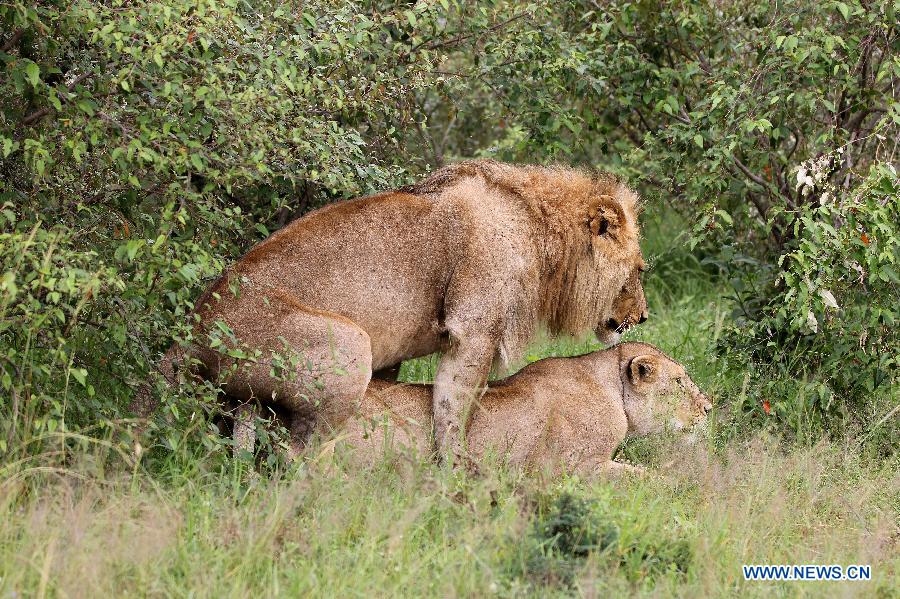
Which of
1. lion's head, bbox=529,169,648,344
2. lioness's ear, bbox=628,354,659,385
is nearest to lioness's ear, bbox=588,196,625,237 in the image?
lion's head, bbox=529,169,648,344

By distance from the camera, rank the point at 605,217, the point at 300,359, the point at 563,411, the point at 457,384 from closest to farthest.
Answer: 1. the point at 300,359
2. the point at 457,384
3. the point at 563,411
4. the point at 605,217

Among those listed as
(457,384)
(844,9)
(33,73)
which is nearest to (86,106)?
(33,73)

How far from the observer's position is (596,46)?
26.7 ft

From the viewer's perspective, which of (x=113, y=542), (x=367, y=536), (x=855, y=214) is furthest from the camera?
(x=855, y=214)

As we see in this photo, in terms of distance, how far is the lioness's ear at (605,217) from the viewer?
633 centimetres

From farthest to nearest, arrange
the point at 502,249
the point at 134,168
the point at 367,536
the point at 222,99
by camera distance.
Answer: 1. the point at 502,249
2. the point at 134,168
3. the point at 222,99
4. the point at 367,536

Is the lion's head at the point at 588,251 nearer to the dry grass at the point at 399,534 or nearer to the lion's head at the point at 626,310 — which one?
the lion's head at the point at 626,310

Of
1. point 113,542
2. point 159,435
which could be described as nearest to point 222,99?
point 159,435

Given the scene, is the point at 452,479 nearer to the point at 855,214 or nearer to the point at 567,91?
the point at 855,214

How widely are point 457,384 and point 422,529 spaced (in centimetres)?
117

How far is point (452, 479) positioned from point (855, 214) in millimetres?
2619

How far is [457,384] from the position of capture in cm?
587

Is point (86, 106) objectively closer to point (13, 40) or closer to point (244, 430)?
point (13, 40)

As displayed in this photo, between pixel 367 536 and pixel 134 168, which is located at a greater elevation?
pixel 134 168
